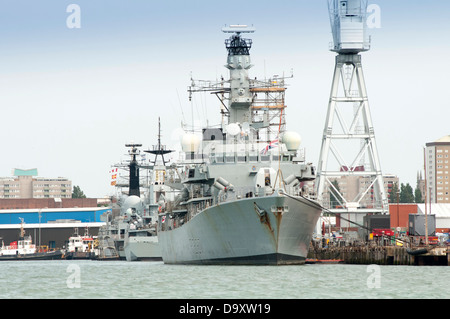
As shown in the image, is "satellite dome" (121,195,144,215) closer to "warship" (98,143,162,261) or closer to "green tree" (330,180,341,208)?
"warship" (98,143,162,261)

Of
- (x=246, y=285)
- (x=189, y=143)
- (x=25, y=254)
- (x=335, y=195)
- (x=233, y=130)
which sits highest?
A: (x=233, y=130)

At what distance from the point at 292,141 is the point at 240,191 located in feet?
17.7

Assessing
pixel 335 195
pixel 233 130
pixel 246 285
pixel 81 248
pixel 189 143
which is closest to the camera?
pixel 246 285

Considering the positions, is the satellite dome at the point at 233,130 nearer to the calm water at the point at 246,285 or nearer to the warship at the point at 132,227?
the calm water at the point at 246,285

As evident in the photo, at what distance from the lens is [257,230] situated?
150 ft

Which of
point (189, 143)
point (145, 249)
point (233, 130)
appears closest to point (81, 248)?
point (145, 249)

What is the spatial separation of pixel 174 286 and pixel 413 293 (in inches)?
373

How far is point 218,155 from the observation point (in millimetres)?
51062

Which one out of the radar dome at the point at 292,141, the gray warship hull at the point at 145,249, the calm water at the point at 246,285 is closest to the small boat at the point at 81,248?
the gray warship hull at the point at 145,249

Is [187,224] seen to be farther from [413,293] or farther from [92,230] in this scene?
[92,230]

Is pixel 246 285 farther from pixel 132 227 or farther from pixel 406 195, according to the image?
pixel 406 195

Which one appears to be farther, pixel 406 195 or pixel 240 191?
pixel 406 195

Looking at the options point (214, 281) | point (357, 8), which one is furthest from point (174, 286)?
point (357, 8)

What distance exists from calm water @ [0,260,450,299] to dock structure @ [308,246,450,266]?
6360 millimetres
